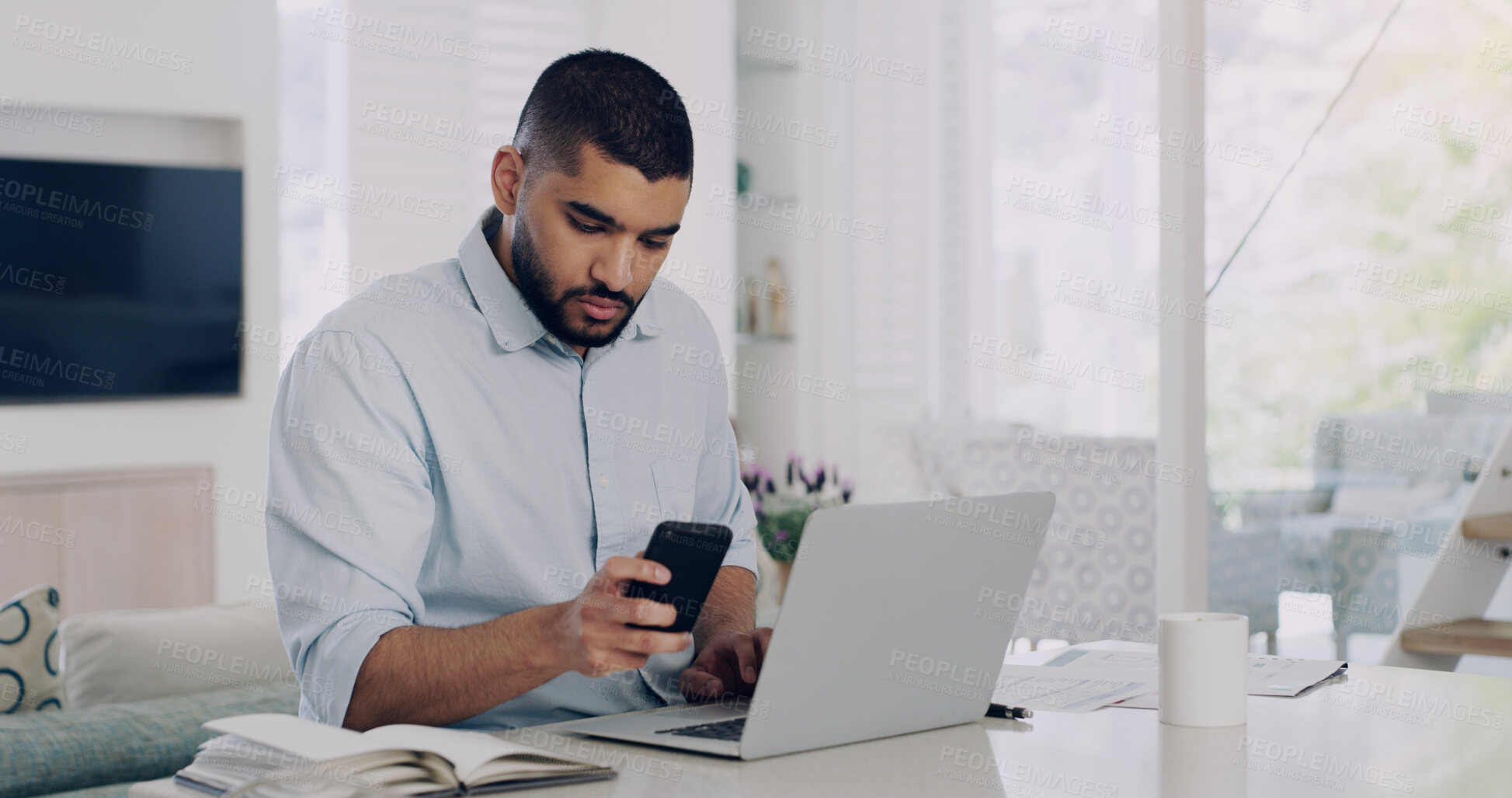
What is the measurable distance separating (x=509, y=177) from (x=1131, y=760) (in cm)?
86

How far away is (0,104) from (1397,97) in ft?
12.5

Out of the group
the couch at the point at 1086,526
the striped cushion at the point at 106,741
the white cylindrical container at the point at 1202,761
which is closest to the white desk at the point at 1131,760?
the white cylindrical container at the point at 1202,761

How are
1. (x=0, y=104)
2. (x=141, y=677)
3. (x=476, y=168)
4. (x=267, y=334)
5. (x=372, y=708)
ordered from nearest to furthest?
1. (x=372, y=708)
2. (x=141, y=677)
3. (x=0, y=104)
4. (x=267, y=334)
5. (x=476, y=168)

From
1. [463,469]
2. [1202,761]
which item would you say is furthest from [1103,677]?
[463,469]

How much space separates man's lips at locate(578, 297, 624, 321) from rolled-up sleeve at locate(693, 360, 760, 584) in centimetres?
25

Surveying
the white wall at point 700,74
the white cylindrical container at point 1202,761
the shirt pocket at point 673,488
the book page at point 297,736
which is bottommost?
the white cylindrical container at point 1202,761

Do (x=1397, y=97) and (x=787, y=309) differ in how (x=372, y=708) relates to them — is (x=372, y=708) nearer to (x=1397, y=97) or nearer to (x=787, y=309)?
(x=1397, y=97)

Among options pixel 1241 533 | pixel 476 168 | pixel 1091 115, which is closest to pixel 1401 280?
pixel 1241 533

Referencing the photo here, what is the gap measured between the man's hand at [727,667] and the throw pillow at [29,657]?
1035 millimetres

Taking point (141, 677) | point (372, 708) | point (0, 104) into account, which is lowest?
point (141, 677)

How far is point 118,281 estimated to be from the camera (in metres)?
4.23

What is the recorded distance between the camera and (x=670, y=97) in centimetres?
144

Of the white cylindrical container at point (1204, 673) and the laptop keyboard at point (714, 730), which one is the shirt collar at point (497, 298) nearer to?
the laptop keyboard at point (714, 730)

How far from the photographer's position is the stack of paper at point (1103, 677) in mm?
1268
